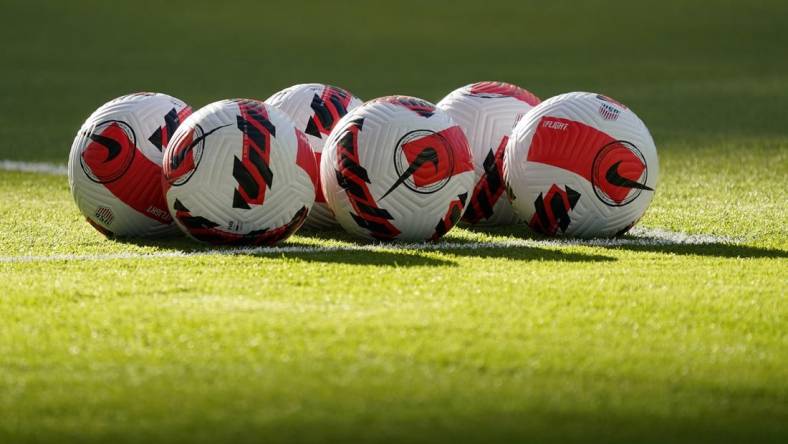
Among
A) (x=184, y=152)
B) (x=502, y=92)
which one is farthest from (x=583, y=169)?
(x=184, y=152)

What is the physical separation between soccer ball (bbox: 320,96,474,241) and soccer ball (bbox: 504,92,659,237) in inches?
18.6

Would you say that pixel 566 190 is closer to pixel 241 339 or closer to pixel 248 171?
pixel 248 171

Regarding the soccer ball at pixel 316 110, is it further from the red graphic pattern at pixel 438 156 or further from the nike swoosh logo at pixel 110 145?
the nike swoosh logo at pixel 110 145

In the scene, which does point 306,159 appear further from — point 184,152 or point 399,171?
point 184,152

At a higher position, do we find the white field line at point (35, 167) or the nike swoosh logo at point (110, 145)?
the nike swoosh logo at point (110, 145)

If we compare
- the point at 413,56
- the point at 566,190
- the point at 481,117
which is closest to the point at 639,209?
the point at 566,190

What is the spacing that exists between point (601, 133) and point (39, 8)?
28986 mm

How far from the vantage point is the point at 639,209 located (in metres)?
8.34

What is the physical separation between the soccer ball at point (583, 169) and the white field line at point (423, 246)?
153mm

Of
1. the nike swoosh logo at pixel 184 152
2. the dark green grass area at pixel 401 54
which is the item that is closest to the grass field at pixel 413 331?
the nike swoosh logo at pixel 184 152

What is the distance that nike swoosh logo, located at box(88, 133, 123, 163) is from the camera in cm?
845

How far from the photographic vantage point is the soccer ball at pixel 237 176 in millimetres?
7816

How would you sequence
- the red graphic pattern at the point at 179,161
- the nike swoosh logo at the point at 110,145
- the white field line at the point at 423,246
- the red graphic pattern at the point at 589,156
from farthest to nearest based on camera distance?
the nike swoosh logo at the point at 110,145 → the red graphic pattern at the point at 589,156 → the red graphic pattern at the point at 179,161 → the white field line at the point at 423,246

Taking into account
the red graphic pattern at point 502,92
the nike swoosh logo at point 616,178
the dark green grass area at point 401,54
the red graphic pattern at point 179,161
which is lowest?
the dark green grass area at point 401,54
